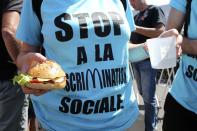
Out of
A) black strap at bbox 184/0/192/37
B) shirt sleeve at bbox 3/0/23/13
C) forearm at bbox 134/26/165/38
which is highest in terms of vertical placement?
shirt sleeve at bbox 3/0/23/13

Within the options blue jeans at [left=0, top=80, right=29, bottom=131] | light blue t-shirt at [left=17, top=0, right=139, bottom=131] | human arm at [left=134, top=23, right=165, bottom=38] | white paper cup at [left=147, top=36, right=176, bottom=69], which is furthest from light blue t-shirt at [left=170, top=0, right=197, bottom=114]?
human arm at [left=134, top=23, right=165, bottom=38]

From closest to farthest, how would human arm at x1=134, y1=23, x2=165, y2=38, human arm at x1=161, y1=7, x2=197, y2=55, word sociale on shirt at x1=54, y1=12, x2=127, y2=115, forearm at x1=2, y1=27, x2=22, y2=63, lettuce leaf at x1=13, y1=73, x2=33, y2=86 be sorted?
lettuce leaf at x1=13, y1=73, x2=33, y2=86, word sociale on shirt at x1=54, y1=12, x2=127, y2=115, human arm at x1=161, y1=7, x2=197, y2=55, forearm at x1=2, y1=27, x2=22, y2=63, human arm at x1=134, y1=23, x2=165, y2=38

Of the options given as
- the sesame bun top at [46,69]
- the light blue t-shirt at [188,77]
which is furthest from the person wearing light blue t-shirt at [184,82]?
the sesame bun top at [46,69]

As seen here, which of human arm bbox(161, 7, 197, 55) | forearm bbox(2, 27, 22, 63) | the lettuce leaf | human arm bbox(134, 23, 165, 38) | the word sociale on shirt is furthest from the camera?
human arm bbox(134, 23, 165, 38)

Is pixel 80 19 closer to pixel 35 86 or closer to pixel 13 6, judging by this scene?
pixel 35 86

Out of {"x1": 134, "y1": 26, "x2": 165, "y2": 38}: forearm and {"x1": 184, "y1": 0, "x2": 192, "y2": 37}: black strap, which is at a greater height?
{"x1": 184, "y1": 0, "x2": 192, "y2": 37}: black strap

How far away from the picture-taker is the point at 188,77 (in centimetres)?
159

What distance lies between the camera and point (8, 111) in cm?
216

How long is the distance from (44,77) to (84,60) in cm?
22

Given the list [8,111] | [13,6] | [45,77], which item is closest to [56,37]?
[45,77]

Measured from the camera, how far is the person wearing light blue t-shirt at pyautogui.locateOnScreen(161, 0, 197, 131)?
1.57m

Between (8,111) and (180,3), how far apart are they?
1.57 metres

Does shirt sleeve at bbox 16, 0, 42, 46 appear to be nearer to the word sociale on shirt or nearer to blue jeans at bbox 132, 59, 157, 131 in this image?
the word sociale on shirt

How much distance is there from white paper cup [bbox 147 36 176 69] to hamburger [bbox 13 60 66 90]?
502 millimetres
